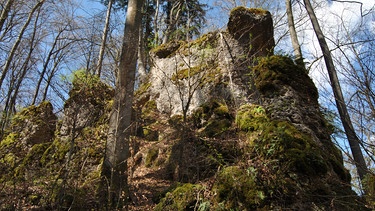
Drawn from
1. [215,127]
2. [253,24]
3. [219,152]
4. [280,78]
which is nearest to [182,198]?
[219,152]

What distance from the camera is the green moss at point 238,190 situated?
11.7ft

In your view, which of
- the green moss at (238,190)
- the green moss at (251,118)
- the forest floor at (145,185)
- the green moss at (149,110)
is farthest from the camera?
the green moss at (149,110)

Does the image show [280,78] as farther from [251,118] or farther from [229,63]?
[229,63]

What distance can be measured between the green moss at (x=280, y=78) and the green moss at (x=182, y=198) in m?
2.39

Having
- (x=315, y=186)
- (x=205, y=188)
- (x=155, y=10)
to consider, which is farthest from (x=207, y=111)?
(x=155, y=10)

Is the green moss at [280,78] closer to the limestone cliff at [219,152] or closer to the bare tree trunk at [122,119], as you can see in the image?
the limestone cliff at [219,152]

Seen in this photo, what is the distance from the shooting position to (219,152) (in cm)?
524

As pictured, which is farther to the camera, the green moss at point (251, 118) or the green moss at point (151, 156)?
the green moss at point (151, 156)

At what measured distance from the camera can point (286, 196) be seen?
3.56m

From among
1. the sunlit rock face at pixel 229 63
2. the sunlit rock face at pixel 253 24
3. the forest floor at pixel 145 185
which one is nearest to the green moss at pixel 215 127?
the sunlit rock face at pixel 229 63

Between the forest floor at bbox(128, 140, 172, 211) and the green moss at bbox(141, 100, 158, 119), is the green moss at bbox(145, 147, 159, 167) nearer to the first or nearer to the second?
the forest floor at bbox(128, 140, 172, 211)

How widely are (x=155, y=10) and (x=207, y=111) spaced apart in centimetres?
1156

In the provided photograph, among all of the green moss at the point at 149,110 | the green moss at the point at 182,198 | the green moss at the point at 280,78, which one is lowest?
the green moss at the point at 182,198

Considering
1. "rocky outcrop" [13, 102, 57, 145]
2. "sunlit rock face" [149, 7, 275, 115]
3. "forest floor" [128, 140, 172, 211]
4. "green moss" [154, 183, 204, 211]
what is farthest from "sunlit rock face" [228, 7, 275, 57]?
"rocky outcrop" [13, 102, 57, 145]
